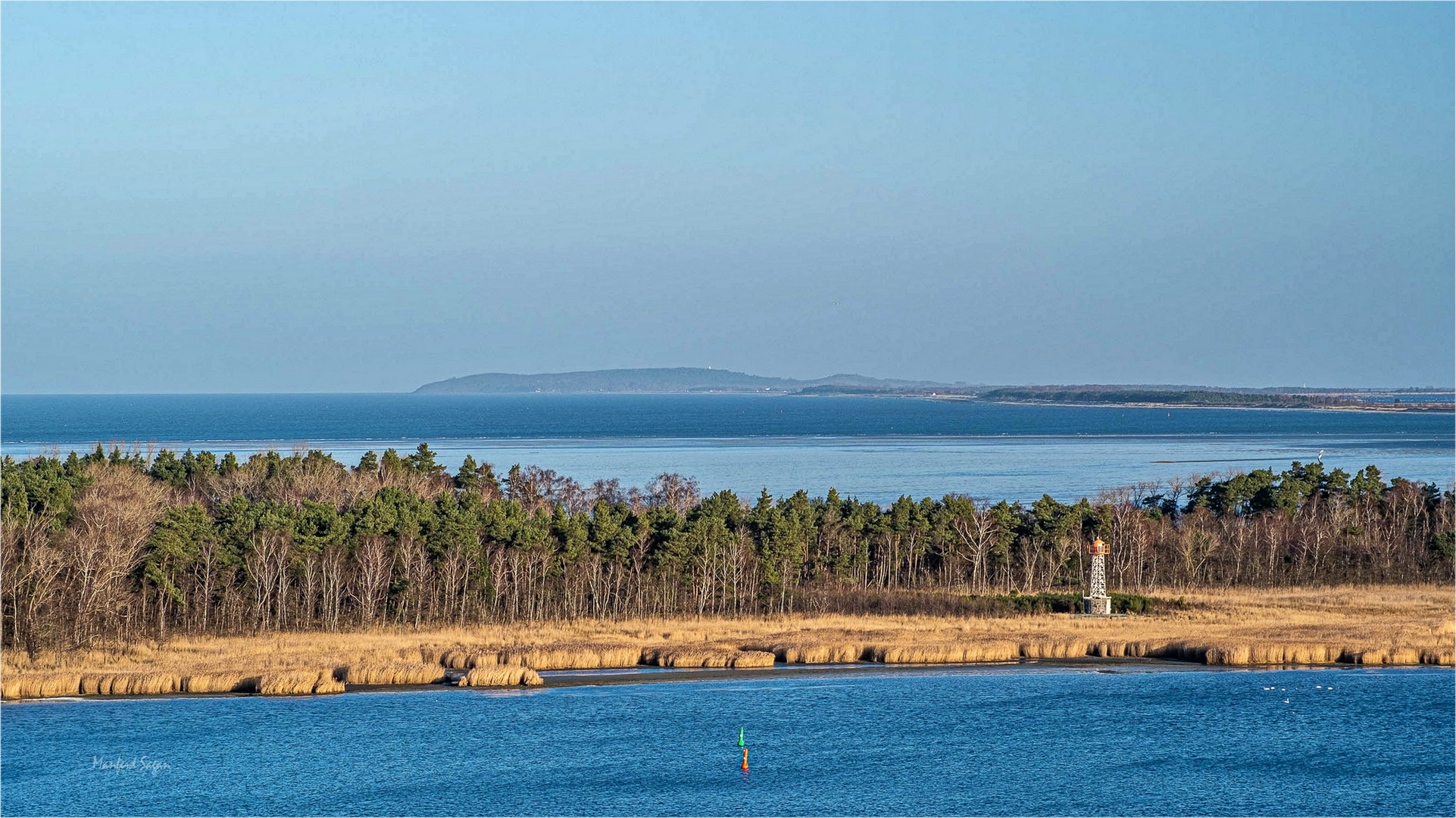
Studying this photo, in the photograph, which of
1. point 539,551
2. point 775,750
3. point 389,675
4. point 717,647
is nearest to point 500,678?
point 389,675

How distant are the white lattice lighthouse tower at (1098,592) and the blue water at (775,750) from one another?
12.6 meters

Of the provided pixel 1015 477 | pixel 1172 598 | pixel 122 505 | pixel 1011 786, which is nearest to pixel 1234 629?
pixel 1172 598

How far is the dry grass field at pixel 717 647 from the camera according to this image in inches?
1654

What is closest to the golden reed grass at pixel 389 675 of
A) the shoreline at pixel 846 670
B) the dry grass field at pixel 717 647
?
the dry grass field at pixel 717 647

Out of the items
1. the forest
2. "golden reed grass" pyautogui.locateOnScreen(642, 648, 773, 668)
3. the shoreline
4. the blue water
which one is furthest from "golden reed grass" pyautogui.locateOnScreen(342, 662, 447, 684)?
the forest

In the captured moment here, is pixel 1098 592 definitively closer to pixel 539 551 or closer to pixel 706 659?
pixel 706 659

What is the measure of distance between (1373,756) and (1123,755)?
6.33 meters

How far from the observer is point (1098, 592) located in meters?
58.7

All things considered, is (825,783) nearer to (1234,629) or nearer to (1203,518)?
(1234,629)

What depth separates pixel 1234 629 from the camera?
5259 centimetres

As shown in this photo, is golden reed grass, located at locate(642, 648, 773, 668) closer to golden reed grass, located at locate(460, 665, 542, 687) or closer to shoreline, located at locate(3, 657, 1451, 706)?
shoreline, located at locate(3, 657, 1451, 706)

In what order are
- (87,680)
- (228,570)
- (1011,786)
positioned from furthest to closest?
(228,570) → (87,680) → (1011,786)

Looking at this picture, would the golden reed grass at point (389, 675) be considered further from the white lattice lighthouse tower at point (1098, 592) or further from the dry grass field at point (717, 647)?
the white lattice lighthouse tower at point (1098, 592)

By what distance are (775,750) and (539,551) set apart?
22239 millimetres
